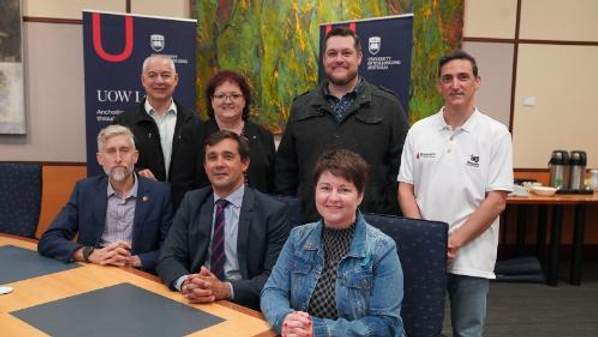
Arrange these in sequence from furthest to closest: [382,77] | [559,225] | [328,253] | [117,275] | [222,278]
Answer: [559,225] < [382,77] < [222,278] < [117,275] < [328,253]

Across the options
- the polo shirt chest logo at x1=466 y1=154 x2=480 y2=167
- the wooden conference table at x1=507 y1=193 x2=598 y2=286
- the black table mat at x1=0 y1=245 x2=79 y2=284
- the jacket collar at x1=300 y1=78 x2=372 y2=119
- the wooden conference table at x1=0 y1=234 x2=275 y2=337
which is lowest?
the wooden conference table at x1=507 y1=193 x2=598 y2=286

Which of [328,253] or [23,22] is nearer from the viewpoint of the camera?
[328,253]

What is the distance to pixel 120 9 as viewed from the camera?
14.3ft

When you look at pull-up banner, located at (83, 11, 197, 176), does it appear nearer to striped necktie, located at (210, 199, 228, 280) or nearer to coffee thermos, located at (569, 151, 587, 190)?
striped necktie, located at (210, 199, 228, 280)

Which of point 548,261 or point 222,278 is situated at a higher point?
point 222,278

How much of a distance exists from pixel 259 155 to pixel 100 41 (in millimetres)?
1973

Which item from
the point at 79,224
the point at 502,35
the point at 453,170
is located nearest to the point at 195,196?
the point at 79,224

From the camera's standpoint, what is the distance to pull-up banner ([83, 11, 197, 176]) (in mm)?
3855

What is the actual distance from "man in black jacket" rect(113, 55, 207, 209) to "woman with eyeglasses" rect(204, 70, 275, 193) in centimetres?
17

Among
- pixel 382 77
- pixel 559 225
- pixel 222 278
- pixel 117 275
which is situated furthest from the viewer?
pixel 559 225

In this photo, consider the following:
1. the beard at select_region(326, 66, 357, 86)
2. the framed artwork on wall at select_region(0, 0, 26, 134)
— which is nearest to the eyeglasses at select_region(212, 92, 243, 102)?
the beard at select_region(326, 66, 357, 86)

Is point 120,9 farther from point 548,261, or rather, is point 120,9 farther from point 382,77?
point 548,261

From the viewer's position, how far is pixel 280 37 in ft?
15.3

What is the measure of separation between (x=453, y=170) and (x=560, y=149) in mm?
3679
